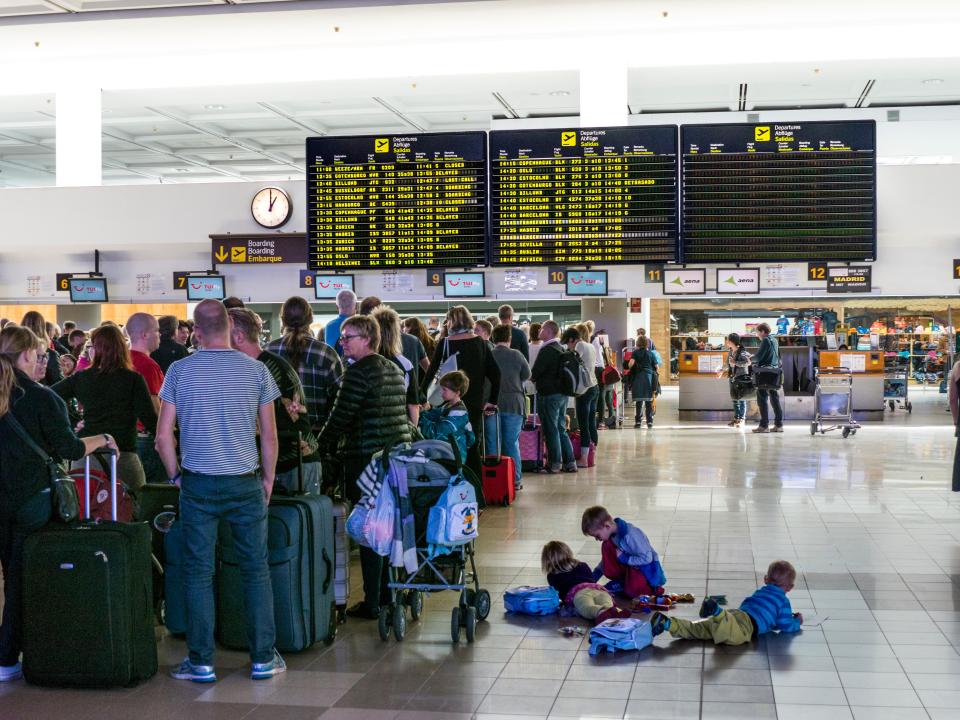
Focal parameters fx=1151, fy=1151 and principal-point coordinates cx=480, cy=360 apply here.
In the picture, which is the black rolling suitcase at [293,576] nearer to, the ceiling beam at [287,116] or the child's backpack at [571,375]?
the child's backpack at [571,375]

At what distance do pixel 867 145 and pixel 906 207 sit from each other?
6.18 feet

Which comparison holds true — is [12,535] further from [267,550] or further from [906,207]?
[906,207]

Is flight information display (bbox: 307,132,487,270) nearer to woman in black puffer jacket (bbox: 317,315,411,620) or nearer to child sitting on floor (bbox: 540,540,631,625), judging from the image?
woman in black puffer jacket (bbox: 317,315,411,620)

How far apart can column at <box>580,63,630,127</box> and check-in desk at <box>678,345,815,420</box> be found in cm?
912

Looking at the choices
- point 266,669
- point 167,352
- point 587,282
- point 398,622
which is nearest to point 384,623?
point 398,622

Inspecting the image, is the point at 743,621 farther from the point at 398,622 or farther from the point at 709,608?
the point at 398,622

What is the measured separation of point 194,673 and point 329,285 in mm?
8871

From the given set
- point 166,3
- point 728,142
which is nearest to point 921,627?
point 728,142

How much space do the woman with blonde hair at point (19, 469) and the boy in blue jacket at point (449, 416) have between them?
11.8 ft

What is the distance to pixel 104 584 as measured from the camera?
4625 mm

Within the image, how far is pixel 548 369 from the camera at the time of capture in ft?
38.7

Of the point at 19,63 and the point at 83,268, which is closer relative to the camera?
the point at 19,63

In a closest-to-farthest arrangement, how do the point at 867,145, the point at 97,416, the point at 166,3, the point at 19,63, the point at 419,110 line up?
the point at 97,416
the point at 867,145
the point at 166,3
the point at 19,63
the point at 419,110

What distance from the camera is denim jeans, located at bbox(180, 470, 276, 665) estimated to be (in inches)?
186
